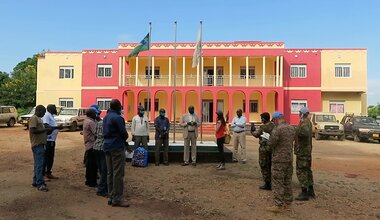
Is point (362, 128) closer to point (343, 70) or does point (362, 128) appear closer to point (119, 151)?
point (343, 70)

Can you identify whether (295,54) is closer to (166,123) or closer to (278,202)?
(166,123)

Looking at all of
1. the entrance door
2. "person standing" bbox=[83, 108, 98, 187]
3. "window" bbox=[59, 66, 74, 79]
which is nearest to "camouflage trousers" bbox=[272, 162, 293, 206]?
"person standing" bbox=[83, 108, 98, 187]

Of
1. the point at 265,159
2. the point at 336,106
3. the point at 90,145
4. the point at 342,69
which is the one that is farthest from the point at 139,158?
the point at 342,69

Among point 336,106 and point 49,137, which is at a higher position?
point 336,106

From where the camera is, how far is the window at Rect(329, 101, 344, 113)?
30.1 metres

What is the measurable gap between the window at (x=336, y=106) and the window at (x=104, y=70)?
18974mm

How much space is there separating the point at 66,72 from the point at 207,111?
13.0 metres

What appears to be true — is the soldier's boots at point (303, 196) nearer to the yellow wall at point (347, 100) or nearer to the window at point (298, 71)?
the window at point (298, 71)

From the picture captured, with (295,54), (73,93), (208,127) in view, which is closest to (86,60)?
(73,93)

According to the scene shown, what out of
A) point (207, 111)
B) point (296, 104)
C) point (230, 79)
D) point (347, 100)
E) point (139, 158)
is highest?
point (230, 79)

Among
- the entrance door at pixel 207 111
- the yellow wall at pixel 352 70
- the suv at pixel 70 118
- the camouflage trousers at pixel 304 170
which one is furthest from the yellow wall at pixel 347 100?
the camouflage trousers at pixel 304 170

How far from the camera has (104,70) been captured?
3183 centimetres

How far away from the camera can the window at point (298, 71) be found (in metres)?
30.0

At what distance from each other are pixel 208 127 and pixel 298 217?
873 inches
